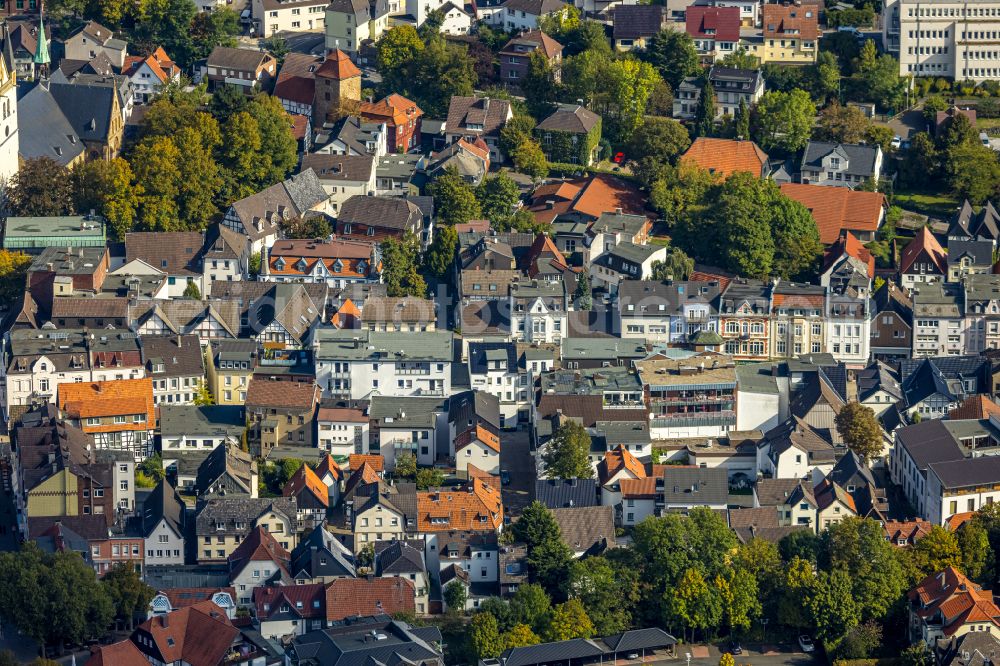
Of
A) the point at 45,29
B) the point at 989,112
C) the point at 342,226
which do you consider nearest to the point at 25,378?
the point at 342,226

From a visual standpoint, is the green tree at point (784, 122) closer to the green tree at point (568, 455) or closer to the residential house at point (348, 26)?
the residential house at point (348, 26)

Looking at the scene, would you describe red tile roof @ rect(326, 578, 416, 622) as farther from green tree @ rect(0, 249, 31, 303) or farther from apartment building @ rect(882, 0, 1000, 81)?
apartment building @ rect(882, 0, 1000, 81)

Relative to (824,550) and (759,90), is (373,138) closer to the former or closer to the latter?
(759,90)

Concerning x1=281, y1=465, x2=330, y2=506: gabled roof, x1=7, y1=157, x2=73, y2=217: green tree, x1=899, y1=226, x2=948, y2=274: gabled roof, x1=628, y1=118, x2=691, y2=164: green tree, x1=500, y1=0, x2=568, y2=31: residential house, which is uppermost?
x1=500, y1=0, x2=568, y2=31: residential house

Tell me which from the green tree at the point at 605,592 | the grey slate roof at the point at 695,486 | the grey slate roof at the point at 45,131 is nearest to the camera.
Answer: the green tree at the point at 605,592

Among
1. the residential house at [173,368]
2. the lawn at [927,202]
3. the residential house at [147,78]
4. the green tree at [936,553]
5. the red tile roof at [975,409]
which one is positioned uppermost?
the residential house at [147,78]

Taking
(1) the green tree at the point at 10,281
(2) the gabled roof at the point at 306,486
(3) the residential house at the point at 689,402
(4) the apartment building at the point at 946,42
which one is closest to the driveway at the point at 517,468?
(3) the residential house at the point at 689,402

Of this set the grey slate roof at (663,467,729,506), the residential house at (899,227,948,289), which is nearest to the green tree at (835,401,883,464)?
the grey slate roof at (663,467,729,506)
